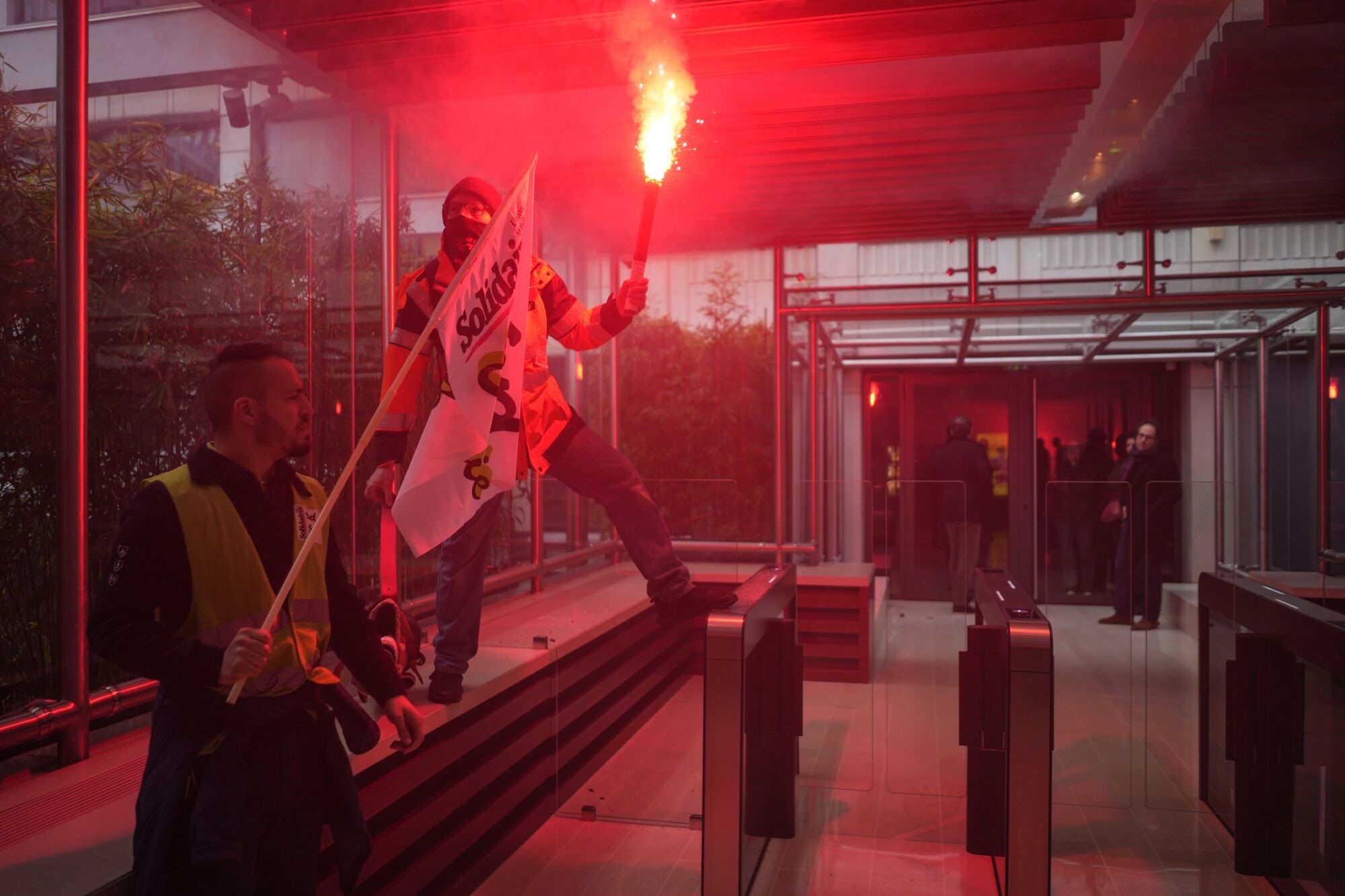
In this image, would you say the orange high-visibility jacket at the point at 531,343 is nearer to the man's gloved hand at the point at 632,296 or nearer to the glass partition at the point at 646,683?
the man's gloved hand at the point at 632,296

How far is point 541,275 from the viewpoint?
3.14m

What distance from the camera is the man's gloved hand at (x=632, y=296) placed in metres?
2.86

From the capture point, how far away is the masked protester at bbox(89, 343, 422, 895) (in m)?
1.53

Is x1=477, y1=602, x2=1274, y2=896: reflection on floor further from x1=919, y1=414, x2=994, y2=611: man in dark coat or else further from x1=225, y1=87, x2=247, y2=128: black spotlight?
x1=225, y1=87, x2=247, y2=128: black spotlight

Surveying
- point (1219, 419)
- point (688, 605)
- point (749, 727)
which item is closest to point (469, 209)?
point (688, 605)

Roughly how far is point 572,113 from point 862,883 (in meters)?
3.68

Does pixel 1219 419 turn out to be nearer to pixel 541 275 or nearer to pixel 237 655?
pixel 541 275

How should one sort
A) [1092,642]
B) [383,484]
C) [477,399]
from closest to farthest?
[477,399] < [383,484] < [1092,642]

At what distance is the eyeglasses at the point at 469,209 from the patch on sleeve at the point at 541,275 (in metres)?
0.27

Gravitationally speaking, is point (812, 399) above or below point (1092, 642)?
above

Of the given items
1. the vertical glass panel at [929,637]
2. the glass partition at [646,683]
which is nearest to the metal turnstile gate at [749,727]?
the glass partition at [646,683]

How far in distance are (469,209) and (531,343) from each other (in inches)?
17.7

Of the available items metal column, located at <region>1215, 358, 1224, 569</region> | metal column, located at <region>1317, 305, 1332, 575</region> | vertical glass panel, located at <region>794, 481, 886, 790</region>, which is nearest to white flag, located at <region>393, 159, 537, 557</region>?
vertical glass panel, located at <region>794, 481, 886, 790</region>

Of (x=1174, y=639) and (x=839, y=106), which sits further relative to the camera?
(x=839, y=106)
